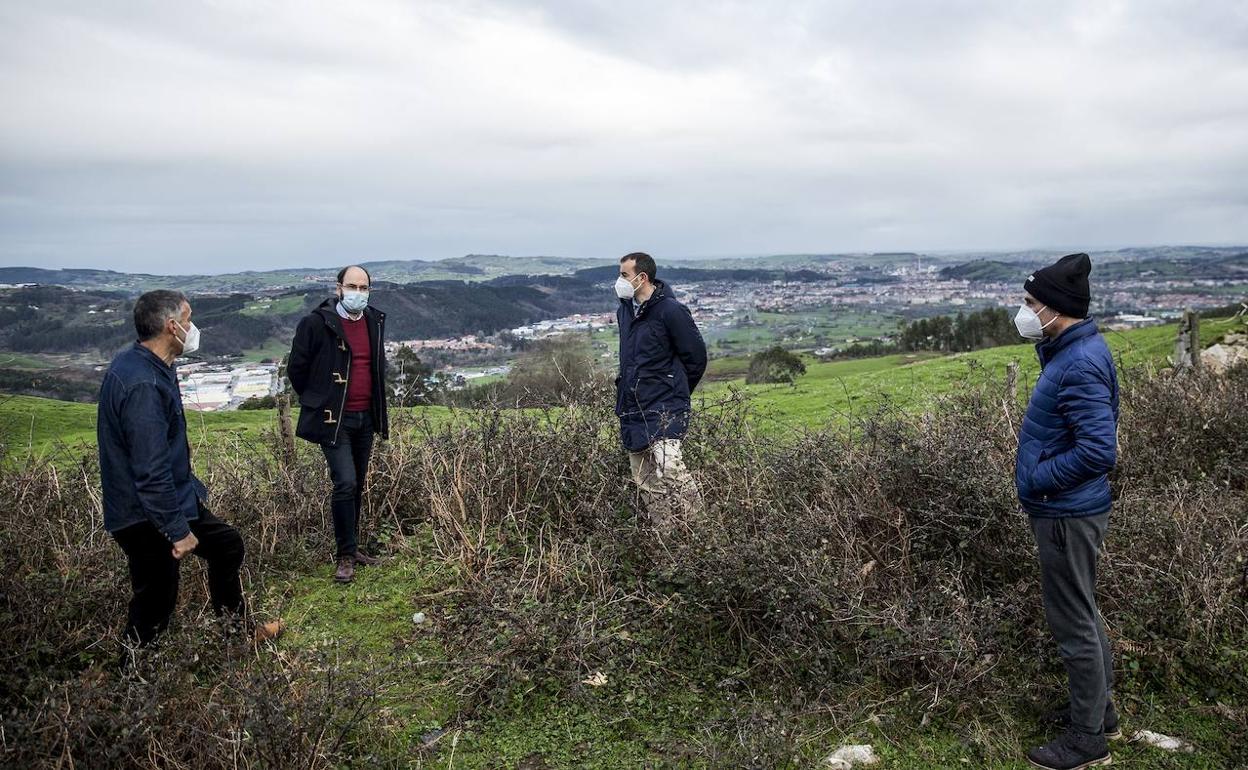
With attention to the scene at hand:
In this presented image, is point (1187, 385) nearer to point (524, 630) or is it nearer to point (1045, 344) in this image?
point (1045, 344)

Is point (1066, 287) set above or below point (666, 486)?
above

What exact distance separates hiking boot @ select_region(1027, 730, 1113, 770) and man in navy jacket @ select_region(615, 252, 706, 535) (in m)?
2.56

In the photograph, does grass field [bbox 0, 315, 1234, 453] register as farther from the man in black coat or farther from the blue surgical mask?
the blue surgical mask

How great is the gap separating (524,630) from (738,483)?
7.01 feet

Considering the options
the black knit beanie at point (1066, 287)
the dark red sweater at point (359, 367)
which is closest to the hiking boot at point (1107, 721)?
the black knit beanie at point (1066, 287)

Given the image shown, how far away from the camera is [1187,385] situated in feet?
25.0

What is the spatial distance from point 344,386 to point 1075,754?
476cm

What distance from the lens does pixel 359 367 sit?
5.49 meters

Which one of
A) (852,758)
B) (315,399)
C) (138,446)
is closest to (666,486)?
(852,758)

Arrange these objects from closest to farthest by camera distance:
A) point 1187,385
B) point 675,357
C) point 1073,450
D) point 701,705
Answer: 1. point 1073,450
2. point 701,705
3. point 675,357
4. point 1187,385

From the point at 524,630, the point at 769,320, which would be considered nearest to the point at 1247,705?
the point at 524,630

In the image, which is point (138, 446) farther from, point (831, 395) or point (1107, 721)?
point (831, 395)

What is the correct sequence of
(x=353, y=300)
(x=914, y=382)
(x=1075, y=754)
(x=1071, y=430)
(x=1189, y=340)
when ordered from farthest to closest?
(x=914, y=382)
(x=1189, y=340)
(x=353, y=300)
(x=1075, y=754)
(x=1071, y=430)

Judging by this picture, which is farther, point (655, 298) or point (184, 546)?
point (655, 298)
